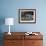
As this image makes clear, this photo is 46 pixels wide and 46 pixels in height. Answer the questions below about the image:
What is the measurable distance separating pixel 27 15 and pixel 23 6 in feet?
1.12

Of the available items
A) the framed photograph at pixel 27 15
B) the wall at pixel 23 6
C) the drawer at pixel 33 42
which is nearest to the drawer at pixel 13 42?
the drawer at pixel 33 42

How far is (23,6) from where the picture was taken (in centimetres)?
447

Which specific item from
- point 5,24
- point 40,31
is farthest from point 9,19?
point 40,31

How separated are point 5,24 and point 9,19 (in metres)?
0.37

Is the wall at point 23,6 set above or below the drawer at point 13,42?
above

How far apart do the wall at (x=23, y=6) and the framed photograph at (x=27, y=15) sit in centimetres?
11

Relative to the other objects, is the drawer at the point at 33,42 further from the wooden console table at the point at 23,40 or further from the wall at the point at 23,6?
the wall at the point at 23,6

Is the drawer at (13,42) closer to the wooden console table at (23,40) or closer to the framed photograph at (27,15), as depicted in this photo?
the wooden console table at (23,40)

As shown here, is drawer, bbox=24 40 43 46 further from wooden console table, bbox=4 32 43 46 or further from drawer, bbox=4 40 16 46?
drawer, bbox=4 40 16 46

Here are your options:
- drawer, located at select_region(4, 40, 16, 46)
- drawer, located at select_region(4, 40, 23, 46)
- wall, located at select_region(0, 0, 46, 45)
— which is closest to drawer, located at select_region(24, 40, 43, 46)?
drawer, located at select_region(4, 40, 23, 46)

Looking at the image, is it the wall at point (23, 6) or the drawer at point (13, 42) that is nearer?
the drawer at point (13, 42)

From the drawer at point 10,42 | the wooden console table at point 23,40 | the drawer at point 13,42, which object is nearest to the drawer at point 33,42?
the wooden console table at point 23,40

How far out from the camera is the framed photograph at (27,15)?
14.7 feet

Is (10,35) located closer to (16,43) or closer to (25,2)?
(16,43)
